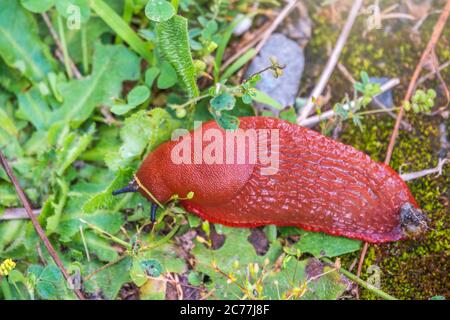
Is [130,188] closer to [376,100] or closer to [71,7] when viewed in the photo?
[71,7]

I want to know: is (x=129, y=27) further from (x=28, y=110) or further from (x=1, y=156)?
(x=1, y=156)

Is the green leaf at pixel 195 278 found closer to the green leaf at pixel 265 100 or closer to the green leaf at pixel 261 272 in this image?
the green leaf at pixel 261 272

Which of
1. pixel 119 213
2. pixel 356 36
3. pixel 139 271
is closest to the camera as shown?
pixel 139 271

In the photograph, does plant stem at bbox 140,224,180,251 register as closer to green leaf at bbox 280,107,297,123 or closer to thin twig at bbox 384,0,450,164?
green leaf at bbox 280,107,297,123

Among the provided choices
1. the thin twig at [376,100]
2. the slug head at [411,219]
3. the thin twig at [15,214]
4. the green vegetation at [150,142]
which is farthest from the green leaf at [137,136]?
the slug head at [411,219]

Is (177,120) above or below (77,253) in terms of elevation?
above

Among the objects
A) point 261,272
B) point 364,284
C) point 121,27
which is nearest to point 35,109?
point 121,27
